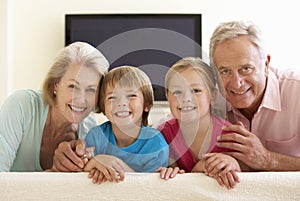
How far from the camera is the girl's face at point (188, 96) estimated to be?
1260 millimetres

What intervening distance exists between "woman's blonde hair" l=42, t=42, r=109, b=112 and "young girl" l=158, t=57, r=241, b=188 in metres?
0.19

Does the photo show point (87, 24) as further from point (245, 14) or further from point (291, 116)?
point (291, 116)

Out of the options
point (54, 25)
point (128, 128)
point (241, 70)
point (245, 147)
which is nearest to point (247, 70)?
point (241, 70)

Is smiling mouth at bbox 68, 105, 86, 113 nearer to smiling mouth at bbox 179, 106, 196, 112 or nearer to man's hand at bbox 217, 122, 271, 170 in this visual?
smiling mouth at bbox 179, 106, 196, 112

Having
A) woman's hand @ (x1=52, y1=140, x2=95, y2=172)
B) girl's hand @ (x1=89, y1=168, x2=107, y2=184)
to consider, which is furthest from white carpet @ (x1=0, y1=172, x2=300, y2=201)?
woman's hand @ (x1=52, y1=140, x2=95, y2=172)

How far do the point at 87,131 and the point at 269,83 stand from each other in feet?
1.82

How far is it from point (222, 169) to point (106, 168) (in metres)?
0.26

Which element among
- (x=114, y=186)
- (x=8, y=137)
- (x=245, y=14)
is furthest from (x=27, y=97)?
(x=245, y=14)

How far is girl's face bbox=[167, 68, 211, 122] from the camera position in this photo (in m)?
1.26

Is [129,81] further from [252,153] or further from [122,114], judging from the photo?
[252,153]

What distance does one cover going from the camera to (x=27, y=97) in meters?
1.39

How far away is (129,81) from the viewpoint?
126cm

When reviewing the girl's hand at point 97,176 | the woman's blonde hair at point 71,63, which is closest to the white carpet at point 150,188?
the girl's hand at point 97,176

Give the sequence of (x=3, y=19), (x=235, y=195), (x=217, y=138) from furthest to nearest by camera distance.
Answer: (x=3, y=19)
(x=217, y=138)
(x=235, y=195)
